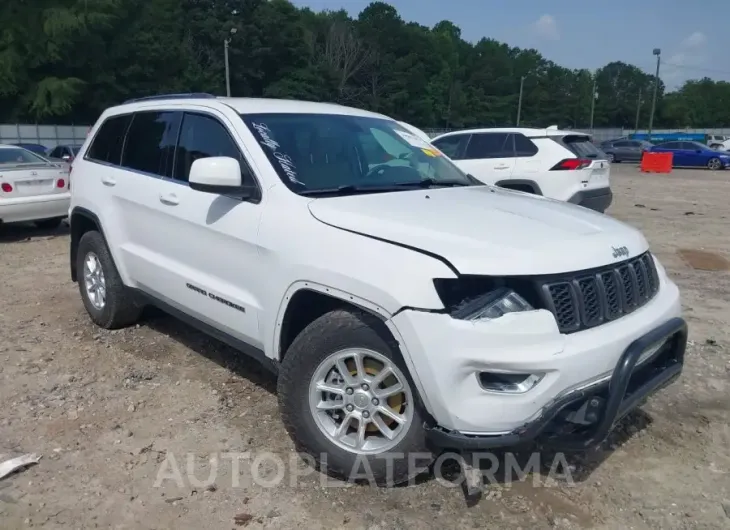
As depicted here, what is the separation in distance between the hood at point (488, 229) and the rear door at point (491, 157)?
6.71 meters

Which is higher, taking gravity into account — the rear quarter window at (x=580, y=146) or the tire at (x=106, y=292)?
the rear quarter window at (x=580, y=146)

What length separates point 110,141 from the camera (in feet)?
17.2

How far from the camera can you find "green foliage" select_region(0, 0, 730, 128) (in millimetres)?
46250

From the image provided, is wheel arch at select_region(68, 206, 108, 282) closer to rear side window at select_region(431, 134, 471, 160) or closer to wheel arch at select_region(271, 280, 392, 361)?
wheel arch at select_region(271, 280, 392, 361)

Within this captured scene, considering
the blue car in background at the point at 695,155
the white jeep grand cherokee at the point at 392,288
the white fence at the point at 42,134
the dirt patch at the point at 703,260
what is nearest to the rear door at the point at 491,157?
the dirt patch at the point at 703,260

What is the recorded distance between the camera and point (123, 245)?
484cm

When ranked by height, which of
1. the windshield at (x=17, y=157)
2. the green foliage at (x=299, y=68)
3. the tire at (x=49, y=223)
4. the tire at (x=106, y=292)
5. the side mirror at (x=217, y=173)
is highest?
the green foliage at (x=299, y=68)

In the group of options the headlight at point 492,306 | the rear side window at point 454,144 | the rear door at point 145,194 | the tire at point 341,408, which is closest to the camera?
the headlight at point 492,306

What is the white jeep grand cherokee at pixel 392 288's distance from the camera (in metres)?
2.76

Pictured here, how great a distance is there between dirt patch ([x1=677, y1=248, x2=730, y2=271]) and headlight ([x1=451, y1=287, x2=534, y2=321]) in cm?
634

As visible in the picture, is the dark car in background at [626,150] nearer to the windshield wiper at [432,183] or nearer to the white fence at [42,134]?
the white fence at [42,134]

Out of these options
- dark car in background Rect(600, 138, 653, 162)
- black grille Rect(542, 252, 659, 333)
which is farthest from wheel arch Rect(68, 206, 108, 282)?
dark car in background Rect(600, 138, 653, 162)

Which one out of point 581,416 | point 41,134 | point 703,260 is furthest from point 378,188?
point 41,134

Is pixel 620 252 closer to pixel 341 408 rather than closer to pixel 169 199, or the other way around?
pixel 341 408
